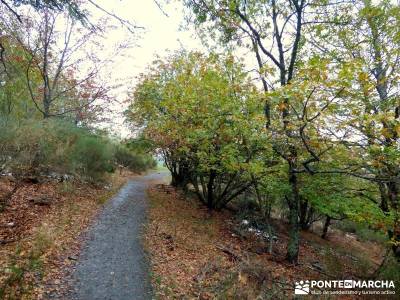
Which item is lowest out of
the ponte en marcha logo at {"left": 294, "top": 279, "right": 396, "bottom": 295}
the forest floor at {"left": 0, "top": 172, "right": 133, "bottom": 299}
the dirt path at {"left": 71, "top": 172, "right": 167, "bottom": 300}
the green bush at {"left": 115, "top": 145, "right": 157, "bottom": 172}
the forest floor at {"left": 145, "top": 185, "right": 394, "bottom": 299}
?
the ponte en marcha logo at {"left": 294, "top": 279, "right": 396, "bottom": 295}

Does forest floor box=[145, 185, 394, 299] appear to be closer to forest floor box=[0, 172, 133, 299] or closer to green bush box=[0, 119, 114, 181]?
forest floor box=[0, 172, 133, 299]

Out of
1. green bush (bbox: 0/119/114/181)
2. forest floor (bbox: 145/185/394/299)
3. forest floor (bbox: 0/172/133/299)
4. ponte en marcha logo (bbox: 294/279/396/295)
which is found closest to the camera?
forest floor (bbox: 0/172/133/299)

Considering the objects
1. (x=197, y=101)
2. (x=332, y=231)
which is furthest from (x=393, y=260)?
(x=332, y=231)

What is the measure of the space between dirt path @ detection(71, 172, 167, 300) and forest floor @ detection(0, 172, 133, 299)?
307 millimetres

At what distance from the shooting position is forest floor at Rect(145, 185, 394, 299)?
588cm

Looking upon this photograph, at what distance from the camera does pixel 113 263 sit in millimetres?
6160

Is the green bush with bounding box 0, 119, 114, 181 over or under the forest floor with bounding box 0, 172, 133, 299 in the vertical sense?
over

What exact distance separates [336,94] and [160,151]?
39.9 ft

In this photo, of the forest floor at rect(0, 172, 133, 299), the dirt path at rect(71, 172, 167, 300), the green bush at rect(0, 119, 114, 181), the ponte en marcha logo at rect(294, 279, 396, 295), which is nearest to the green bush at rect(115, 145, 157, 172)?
the green bush at rect(0, 119, 114, 181)

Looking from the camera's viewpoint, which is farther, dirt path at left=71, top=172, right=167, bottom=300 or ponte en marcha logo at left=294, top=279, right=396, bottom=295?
ponte en marcha logo at left=294, top=279, right=396, bottom=295

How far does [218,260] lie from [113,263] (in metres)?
2.98

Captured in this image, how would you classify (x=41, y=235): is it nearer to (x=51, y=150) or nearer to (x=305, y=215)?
(x=51, y=150)

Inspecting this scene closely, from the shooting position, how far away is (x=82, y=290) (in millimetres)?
4938

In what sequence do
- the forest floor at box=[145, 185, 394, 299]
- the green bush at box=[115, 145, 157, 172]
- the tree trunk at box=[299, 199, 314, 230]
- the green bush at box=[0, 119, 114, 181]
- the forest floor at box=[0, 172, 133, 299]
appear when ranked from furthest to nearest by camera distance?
the green bush at box=[115, 145, 157, 172], the tree trunk at box=[299, 199, 314, 230], the green bush at box=[0, 119, 114, 181], the forest floor at box=[145, 185, 394, 299], the forest floor at box=[0, 172, 133, 299]
